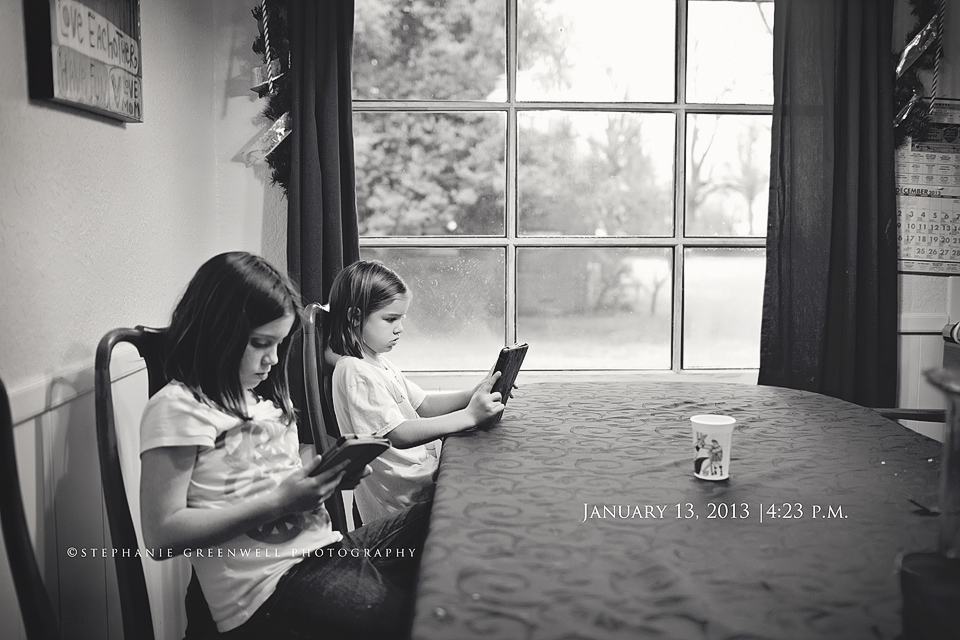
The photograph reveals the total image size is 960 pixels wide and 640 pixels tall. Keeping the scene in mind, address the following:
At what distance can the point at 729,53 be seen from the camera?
2.95 metres

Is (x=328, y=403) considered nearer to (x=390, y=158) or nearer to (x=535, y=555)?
(x=535, y=555)

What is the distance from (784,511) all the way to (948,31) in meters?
2.55

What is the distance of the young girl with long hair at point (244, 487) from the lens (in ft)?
3.79

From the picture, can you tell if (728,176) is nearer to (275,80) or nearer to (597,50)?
(597,50)

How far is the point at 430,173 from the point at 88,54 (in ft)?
4.88

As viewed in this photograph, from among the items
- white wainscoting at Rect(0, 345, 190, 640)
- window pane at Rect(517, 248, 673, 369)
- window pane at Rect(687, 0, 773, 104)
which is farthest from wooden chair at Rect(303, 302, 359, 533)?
window pane at Rect(687, 0, 773, 104)

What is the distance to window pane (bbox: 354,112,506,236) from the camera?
115 inches

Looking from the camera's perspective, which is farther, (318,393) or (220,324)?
(318,393)

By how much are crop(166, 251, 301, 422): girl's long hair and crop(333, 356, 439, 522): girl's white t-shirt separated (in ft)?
1.39

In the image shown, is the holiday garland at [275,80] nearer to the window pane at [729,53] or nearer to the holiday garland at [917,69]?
the window pane at [729,53]

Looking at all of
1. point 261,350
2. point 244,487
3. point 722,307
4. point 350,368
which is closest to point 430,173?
point 722,307

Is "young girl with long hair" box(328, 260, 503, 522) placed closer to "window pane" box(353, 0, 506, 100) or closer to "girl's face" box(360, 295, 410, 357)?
"girl's face" box(360, 295, 410, 357)

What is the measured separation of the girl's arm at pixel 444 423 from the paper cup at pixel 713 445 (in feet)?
1.77

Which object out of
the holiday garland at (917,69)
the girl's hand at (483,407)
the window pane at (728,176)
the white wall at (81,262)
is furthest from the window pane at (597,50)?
the girl's hand at (483,407)
